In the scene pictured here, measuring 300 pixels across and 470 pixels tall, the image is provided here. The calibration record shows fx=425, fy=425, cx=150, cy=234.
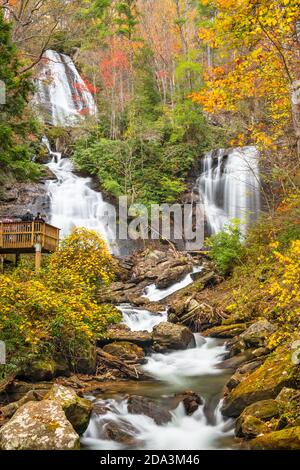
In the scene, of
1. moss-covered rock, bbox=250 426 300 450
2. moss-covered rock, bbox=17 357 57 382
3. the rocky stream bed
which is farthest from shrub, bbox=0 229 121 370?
moss-covered rock, bbox=250 426 300 450

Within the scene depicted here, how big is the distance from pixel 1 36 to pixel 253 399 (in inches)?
369

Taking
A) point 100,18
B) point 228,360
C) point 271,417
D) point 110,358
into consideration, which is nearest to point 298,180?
point 228,360

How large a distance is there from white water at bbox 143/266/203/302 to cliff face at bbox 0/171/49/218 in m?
8.80

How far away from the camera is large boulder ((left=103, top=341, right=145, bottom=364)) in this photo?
11.1 m

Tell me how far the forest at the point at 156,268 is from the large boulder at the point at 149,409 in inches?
1.0

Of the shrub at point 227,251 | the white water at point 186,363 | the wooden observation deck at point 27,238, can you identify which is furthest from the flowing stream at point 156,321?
the wooden observation deck at point 27,238

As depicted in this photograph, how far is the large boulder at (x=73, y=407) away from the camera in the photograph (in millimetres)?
6840

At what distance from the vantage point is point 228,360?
10750 mm

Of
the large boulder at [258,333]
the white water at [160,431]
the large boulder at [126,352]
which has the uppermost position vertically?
the large boulder at [258,333]

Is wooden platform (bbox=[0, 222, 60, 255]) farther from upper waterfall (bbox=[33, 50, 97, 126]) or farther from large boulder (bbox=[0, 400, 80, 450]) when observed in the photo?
upper waterfall (bbox=[33, 50, 97, 126])

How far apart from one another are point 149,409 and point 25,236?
32.8 feet

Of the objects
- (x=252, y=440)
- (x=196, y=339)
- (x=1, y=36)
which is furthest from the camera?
(x=196, y=339)

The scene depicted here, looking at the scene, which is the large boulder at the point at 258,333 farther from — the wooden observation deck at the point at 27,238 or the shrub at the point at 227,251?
the wooden observation deck at the point at 27,238
